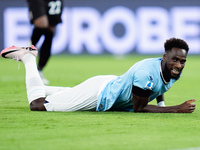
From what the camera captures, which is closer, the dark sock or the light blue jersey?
the light blue jersey

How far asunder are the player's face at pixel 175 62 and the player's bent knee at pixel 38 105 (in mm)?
1435

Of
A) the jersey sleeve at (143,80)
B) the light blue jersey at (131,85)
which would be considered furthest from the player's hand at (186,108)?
the jersey sleeve at (143,80)

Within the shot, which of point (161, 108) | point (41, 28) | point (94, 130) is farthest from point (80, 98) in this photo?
point (41, 28)

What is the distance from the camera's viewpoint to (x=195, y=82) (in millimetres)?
9820

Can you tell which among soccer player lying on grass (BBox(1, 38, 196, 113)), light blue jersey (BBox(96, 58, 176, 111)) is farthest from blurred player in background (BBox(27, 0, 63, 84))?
light blue jersey (BBox(96, 58, 176, 111))

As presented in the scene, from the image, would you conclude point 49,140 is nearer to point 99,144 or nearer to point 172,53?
point 99,144

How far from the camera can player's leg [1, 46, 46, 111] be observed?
5910 mm

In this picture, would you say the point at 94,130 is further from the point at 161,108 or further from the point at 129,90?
the point at 161,108

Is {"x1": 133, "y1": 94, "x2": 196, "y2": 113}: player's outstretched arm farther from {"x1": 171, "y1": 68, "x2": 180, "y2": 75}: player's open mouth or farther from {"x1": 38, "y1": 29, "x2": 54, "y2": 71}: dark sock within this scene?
{"x1": 38, "y1": 29, "x2": 54, "y2": 71}: dark sock

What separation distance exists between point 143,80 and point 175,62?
369 millimetres

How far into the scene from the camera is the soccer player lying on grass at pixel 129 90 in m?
5.28

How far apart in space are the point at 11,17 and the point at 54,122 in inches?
453

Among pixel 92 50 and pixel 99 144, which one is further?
pixel 92 50

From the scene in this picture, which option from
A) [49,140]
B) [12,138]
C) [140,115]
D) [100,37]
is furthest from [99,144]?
[100,37]
